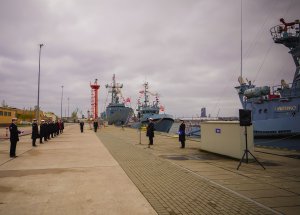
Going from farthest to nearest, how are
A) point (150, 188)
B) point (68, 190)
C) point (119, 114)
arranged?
point (119, 114) < point (150, 188) < point (68, 190)

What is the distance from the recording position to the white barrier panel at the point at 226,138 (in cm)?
1223

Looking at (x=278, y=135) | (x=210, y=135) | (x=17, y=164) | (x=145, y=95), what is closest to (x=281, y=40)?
(x=278, y=135)

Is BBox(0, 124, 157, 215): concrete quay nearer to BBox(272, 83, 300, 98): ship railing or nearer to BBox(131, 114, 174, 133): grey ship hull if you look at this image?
BBox(272, 83, 300, 98): ship railing

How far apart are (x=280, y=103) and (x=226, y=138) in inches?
524

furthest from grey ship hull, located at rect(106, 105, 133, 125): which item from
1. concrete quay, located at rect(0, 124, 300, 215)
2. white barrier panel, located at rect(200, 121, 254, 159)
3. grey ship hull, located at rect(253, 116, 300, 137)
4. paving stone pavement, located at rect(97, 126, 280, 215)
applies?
paving stone pavement, located at rect(97, 126, 280, 215)

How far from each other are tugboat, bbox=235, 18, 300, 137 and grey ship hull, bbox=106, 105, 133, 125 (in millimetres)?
53965

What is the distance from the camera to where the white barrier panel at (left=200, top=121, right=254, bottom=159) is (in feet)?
40.1

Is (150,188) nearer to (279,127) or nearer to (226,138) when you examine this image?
(226,138)

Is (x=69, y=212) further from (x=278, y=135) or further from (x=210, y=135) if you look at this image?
(x=278, y=135)

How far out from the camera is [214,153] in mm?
14820

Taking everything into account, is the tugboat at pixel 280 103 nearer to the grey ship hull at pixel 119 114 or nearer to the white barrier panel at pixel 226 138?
the white barrier panel at pixel 226 138

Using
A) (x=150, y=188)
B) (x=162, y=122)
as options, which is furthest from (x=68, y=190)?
(x=162, y=122)

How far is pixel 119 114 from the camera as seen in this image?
83250 millimetres

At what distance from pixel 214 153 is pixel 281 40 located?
1951 cm
